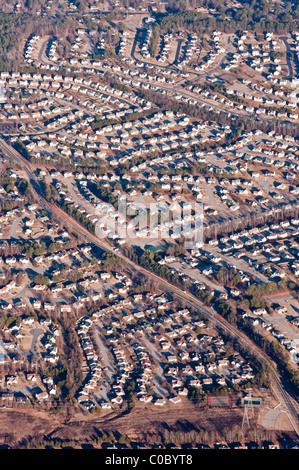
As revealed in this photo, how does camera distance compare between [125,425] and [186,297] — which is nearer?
[125,425]

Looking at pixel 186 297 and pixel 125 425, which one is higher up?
pixel 186 297

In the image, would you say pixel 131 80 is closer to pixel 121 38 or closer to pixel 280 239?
pixel 121 38

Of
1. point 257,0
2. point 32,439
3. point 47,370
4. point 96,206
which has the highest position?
point 257,0

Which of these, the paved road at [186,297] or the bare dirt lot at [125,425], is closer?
the bare dirt lot at [125,425]

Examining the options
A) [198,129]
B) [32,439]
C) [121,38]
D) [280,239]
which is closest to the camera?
[32,439]

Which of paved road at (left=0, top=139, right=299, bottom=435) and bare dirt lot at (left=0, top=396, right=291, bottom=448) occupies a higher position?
paved road at (left=0, top=139, right=299, bottom=435)

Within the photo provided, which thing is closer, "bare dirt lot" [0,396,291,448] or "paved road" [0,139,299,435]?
"bare dirt lot" [0,396,291,448]

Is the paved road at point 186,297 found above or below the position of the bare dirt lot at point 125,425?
above

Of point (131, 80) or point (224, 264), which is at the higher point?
point (131, 80)

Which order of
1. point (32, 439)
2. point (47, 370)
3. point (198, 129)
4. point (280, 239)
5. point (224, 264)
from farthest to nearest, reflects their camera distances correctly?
point (198, 129) < point (280, 239) < point (224, 264) < point (47, 370) < point (32, 439)

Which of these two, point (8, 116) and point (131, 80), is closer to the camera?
point (8, 116)

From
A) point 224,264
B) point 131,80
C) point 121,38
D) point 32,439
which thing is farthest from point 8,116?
point 32,439
